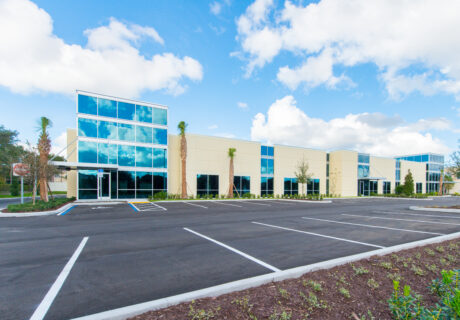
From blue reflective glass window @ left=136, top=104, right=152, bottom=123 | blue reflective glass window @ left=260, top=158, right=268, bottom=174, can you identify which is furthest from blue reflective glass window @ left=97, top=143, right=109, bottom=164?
blue reflective glass window @ left=260, top=158, right=268, bottom=174

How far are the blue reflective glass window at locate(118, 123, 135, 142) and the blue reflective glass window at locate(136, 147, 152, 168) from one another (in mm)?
1393

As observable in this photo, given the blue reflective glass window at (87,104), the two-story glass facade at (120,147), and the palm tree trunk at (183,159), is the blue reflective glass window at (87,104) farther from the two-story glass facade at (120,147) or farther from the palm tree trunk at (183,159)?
the palm tree trunk at (183,159)

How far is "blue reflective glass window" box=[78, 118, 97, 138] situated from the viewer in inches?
827

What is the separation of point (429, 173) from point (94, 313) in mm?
66194

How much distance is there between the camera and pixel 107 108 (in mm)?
22156

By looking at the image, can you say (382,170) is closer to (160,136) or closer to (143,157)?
(160,136)

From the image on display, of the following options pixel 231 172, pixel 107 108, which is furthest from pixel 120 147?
pixel 231 172

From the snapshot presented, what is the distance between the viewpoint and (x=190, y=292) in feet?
12.0

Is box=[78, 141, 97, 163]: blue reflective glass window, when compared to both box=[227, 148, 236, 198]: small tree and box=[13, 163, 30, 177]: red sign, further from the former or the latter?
box=[227, 148, 236, 198]: small tree

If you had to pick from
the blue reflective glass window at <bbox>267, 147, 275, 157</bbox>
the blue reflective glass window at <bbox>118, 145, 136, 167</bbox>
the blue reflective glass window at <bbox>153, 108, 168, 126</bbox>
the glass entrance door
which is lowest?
the glass entrance door

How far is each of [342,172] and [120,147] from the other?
31.9 metres

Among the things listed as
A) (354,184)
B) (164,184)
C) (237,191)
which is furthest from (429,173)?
(164,184)

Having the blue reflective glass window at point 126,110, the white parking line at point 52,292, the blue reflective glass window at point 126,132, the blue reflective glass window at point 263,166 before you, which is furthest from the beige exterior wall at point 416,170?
the white parking line at point 52,292

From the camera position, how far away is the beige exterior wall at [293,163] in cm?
3142
